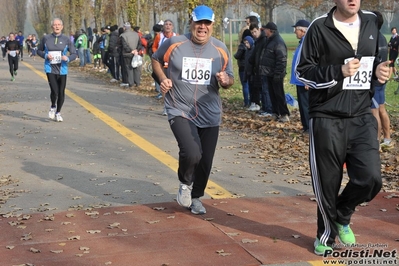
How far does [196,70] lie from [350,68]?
2.12 m

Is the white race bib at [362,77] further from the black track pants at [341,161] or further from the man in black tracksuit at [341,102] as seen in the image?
the black track pants at [341,161]

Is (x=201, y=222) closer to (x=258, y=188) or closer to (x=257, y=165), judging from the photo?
(x=258, y=188)

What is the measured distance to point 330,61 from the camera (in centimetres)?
574

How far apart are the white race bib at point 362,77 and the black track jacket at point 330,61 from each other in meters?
0.03

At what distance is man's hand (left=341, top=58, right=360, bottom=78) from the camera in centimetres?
550

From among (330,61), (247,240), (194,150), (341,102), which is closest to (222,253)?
(247,240)

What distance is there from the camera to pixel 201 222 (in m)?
7.11

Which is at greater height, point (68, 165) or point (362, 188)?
point (362, 188)

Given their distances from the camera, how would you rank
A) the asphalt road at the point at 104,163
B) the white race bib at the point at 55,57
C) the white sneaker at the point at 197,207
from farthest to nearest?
the white race bib at the point at 55,57, the asphalt road at the point at 104,163, the white sneaker at the point at 197,207

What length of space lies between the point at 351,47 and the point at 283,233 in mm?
1847

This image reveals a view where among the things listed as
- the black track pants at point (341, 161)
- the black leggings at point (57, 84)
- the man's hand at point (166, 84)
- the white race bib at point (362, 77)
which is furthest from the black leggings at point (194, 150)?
the black leggings at point (57, 84)

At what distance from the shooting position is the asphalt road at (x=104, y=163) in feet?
27.9

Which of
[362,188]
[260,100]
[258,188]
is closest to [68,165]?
[258,188]

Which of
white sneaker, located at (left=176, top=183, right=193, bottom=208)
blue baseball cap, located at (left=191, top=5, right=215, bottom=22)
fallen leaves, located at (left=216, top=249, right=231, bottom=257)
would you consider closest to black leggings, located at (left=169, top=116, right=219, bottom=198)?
white sneaker, located at (left=176, top=183, right=193, bottom=208)
